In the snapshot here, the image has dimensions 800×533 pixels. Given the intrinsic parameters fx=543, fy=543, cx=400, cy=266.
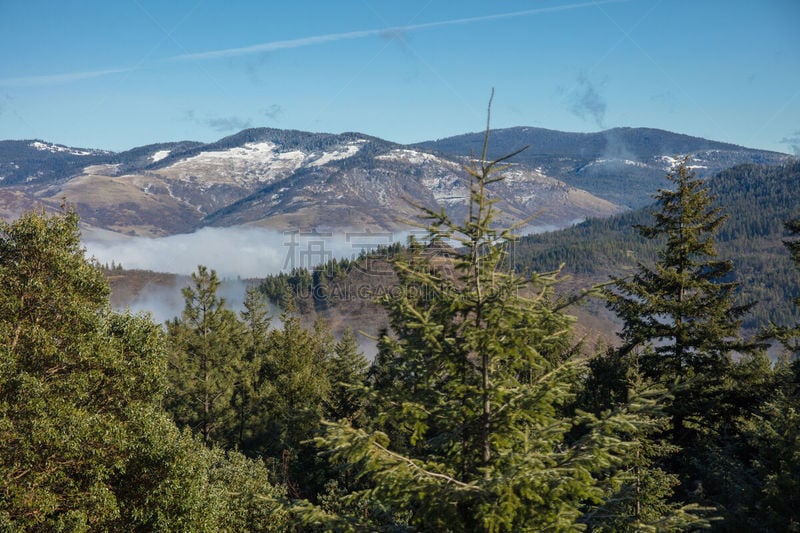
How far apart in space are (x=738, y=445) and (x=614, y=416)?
1907 cm

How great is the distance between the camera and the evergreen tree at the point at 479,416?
10602mm

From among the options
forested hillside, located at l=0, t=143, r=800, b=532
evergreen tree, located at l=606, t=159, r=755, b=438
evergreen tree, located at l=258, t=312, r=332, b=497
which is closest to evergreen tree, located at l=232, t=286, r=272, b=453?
evergreen tree, located at l=258, t=312, r=332, b=497

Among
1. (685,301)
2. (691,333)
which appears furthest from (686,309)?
(691,333)

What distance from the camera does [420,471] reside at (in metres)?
10.7

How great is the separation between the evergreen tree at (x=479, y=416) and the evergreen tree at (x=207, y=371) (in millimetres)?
33444

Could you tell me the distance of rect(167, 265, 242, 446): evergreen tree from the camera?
A: 143 feet

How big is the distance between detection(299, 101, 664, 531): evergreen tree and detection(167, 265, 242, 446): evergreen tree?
1317 inches

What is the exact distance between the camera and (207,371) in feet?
144

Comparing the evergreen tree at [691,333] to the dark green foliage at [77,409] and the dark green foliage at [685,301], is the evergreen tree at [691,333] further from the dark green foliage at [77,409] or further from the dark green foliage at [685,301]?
the dark green foliage at [77,409]

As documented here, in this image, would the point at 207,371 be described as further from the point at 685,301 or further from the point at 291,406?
the point at 685,301

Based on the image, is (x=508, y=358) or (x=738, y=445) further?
(x=738, y=445)

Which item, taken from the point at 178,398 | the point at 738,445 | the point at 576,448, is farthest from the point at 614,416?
the point at 178,398

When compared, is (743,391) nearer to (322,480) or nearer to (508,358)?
(508,358)

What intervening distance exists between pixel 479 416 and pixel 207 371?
121ft
